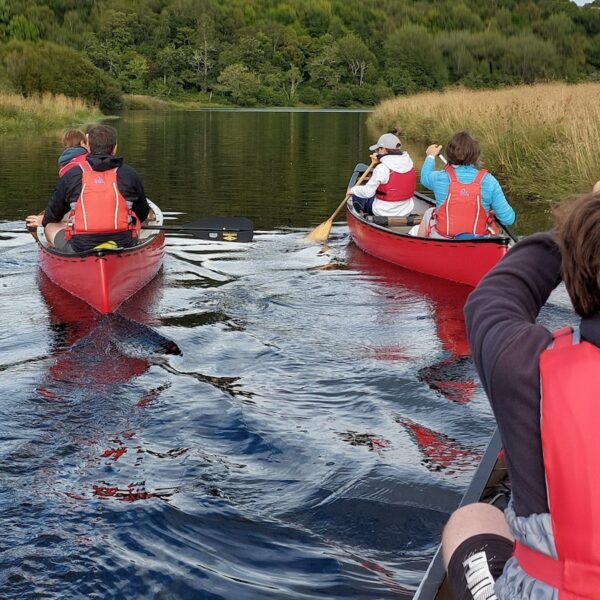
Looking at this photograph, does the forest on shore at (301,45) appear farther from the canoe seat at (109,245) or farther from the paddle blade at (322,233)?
the canoe seat at (109,245)

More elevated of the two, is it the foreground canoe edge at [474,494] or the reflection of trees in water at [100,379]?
the foreground canoe edge at [474,494]

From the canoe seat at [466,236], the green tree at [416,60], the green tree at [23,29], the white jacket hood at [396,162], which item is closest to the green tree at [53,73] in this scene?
the green tree at [23,29]

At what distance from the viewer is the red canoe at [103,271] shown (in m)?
6.80

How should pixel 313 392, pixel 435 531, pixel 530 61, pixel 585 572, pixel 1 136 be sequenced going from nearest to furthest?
pixel 585 572 < pixel 435 531 < pixel 313 392 < pixel 1 136 < pixel 530 61

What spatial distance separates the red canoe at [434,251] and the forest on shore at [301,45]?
6901cm

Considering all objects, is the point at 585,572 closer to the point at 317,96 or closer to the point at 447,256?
the point at 447,256

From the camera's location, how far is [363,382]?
5.37 m

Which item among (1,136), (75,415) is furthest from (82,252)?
(1,136)

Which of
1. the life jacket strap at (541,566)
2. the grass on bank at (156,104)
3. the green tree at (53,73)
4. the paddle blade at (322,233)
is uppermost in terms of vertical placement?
the green tree at (53,73)

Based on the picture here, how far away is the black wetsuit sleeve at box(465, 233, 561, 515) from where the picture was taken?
5.54ft

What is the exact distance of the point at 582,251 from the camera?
164cm

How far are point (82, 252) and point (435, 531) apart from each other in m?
4.20

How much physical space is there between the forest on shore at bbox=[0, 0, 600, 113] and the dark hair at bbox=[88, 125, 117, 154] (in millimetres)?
70448

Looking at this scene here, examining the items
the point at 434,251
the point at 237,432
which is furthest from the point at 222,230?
the point at 237,432
